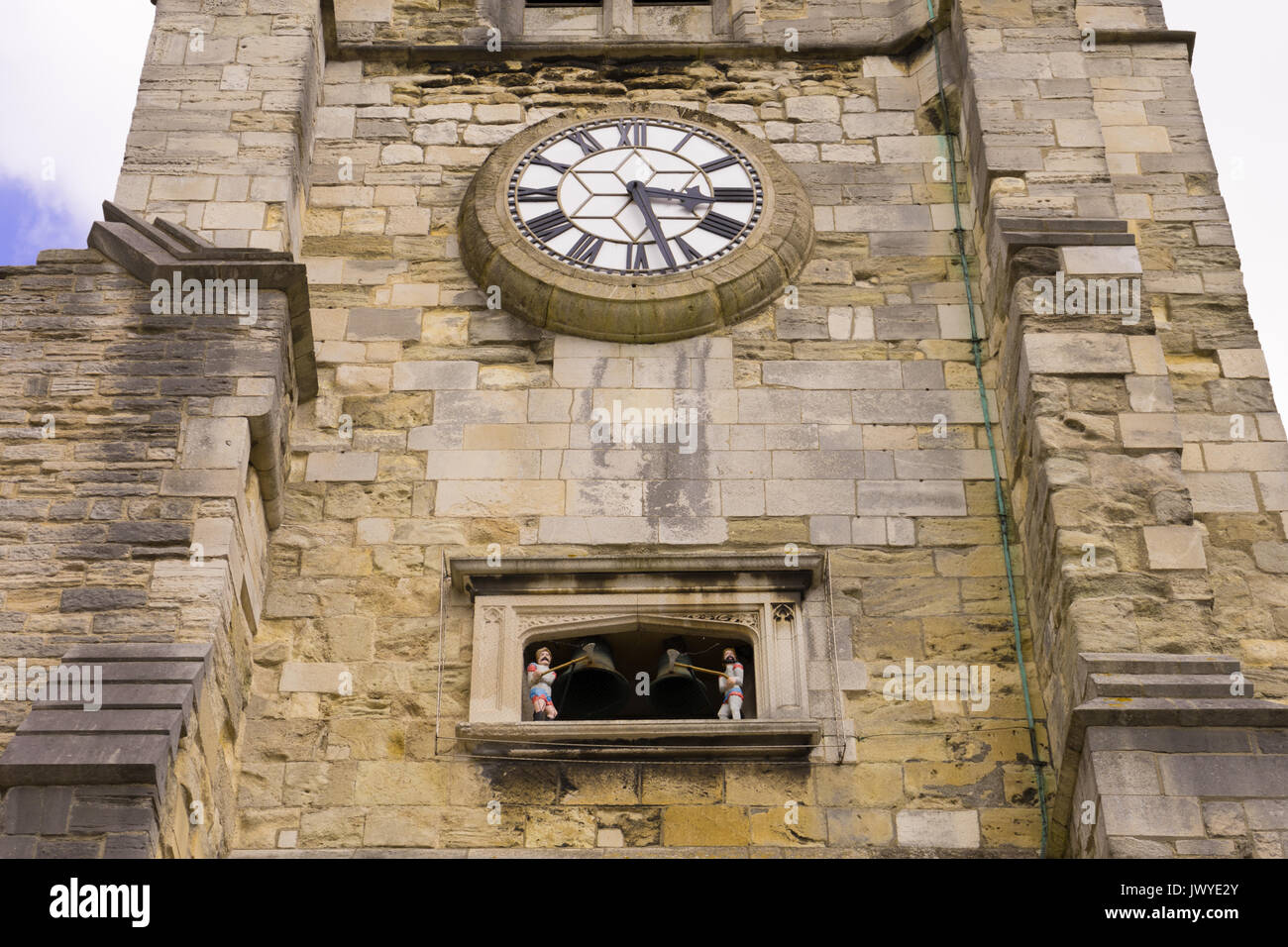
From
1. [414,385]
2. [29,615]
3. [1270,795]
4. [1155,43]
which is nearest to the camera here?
[1270,795]

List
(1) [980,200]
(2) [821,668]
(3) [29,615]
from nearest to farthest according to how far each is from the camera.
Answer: (3) [29,615] < (2) [821,668] < (1) [980,200]

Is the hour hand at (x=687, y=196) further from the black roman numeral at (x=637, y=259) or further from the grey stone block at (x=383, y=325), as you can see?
the grey stone block at (x=383, y=325)

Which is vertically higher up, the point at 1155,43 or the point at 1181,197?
the point at 1155,43

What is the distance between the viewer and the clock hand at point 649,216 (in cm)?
1234

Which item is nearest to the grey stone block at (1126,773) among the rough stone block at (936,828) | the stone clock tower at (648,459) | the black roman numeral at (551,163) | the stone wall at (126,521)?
the stone clock tower at (648,459)

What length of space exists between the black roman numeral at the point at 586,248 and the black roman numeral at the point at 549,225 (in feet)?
0.46

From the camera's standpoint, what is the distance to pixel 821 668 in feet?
34.2

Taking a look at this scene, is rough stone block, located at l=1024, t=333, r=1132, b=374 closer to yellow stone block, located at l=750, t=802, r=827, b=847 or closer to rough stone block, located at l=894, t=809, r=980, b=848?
rough stone block, located at l=894, t=809, r=980, b=848

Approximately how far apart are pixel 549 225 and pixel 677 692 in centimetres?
335

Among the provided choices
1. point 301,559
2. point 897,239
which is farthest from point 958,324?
point 301,559

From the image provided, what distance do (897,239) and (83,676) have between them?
575 centimetres

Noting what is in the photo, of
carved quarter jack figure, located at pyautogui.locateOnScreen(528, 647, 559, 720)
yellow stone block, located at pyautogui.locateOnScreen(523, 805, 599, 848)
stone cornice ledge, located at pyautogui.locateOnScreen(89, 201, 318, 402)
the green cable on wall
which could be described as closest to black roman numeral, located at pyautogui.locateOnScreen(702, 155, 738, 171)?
the green cable on wall
